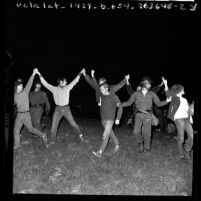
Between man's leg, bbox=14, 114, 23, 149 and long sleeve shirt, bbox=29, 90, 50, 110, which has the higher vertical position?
long sleeve shirt, bbox=29, 90, 50, 110

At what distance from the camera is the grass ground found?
18.7 ft

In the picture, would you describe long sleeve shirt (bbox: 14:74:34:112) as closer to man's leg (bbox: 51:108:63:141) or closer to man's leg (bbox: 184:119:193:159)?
man's leg (bbox: 51:108:63:141)

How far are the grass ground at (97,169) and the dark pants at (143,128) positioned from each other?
31 centimetres

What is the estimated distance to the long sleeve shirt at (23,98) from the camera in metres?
7.01

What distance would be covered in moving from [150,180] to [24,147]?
353cm

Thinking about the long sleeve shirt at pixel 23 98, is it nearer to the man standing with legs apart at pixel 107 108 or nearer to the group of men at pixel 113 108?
the group of men at pixel 113 108

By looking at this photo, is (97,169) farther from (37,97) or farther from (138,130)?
(37,97)

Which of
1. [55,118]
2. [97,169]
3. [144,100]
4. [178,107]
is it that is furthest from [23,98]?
[178,107]

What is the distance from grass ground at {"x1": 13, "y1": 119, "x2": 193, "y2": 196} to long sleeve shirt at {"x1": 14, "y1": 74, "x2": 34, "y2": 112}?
43.9 inches

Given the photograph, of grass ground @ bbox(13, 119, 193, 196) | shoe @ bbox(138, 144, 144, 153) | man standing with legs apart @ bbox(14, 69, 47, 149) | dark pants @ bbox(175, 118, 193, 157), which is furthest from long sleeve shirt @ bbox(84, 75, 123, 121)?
man standing with legs apart @ bbox(14, 69, 47, 149)

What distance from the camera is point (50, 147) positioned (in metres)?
7.56

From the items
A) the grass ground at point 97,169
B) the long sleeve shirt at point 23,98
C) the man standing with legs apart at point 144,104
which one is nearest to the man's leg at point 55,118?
the grass ground at point 97,169
